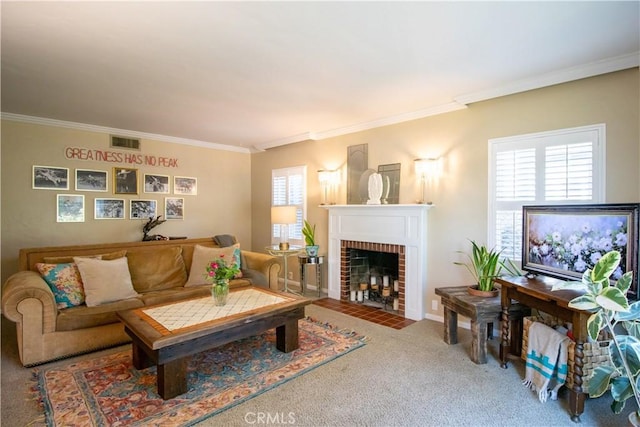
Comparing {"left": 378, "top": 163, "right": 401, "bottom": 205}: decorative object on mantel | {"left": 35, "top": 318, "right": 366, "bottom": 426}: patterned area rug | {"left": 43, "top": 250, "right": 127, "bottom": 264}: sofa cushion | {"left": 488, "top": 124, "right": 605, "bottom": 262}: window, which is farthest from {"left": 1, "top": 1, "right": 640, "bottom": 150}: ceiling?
{"left": 35, "top": 318, "right": 366, "bottom": 426}: patterned area rug

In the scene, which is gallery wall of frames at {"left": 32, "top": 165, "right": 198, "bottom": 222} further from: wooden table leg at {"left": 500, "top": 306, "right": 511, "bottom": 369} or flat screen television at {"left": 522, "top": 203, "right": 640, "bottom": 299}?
flat screen television at {"left": 522, "top": 203, "right": 640, "bottom": 299}

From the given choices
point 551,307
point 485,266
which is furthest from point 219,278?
point 551,307

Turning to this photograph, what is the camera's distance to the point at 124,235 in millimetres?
4957

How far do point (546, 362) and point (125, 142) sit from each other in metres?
5.67

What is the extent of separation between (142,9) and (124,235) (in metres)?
3.84

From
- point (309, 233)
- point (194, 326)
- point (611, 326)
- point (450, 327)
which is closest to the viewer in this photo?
point (611, 326)

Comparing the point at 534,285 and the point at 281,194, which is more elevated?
the point at 281,194

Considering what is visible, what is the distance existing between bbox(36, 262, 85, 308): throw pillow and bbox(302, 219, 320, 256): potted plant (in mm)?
2801

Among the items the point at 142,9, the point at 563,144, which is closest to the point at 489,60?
the point at 563,144

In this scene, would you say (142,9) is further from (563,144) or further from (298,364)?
(563,144)

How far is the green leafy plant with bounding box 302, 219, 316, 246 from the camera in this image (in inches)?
202

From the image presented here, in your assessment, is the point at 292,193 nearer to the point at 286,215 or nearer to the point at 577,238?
the point at 286,215

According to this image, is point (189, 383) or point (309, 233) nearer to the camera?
point (189, 383)

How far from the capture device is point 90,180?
182 inches
